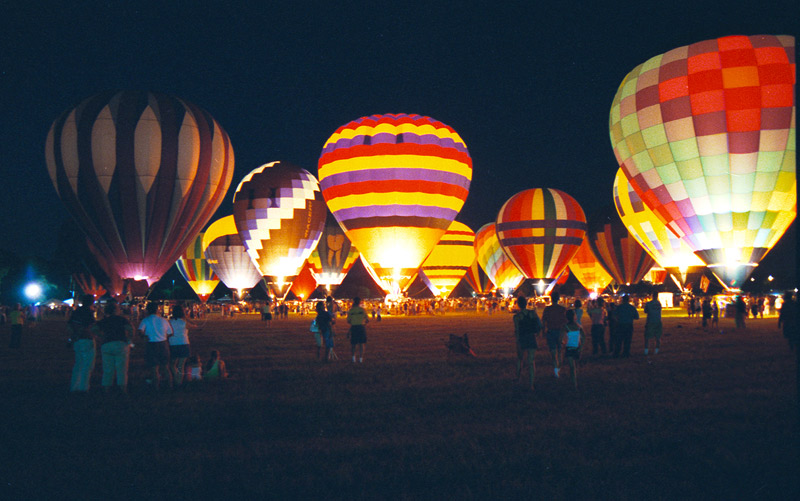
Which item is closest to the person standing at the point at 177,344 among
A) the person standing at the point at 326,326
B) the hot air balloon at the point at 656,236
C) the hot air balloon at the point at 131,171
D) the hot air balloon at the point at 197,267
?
the person standing at the point at 326,326

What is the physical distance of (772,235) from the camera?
2172 centimetres

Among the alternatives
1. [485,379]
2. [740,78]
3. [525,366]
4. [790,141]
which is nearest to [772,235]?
[790,141]

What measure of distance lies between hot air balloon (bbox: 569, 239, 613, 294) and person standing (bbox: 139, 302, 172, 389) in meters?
49.2

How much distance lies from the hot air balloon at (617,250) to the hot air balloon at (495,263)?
25.1ft

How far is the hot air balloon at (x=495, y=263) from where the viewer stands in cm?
5459

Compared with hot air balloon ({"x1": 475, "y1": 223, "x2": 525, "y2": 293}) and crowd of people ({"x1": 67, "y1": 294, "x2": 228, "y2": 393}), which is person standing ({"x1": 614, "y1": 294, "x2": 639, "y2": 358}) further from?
hot air balloon ({"x1": 475, "y1": 223, "x2": 525, "y2": 293})

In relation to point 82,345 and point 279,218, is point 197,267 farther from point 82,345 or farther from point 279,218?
point 82,345

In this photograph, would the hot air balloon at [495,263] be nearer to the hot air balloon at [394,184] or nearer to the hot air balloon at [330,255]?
the hot air balloon at [330,255]

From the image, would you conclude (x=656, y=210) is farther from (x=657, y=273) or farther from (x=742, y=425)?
(x=657, y=273)

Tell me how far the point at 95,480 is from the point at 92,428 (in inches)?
76.2

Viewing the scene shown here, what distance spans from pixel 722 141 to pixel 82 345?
1954cm

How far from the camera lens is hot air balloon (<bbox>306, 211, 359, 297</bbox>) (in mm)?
46875

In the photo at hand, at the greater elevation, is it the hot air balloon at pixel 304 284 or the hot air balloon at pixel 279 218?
the hot air balloon at pixel 279 218

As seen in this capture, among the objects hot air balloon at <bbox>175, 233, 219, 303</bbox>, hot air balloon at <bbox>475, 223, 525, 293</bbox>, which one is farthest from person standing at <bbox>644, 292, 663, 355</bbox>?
hot air balloon at <bbox>175, 233, 219, 303</bbox>
